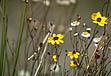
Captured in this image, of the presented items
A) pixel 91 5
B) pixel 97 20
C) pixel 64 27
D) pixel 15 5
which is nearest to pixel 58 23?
pixel 64 27

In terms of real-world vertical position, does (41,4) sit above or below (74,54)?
above

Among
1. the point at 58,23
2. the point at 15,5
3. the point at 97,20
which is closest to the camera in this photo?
the point at 97,20

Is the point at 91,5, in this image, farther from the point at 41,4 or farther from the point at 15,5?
the point at 15,5

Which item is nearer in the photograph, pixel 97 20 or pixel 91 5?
Result: pixel 97 20

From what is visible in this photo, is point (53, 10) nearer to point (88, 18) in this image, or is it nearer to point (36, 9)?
point (36, 9)

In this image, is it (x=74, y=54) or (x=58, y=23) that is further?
(x=58, y=23)

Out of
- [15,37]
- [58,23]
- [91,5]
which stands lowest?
[15,37]

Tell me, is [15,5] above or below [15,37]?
above

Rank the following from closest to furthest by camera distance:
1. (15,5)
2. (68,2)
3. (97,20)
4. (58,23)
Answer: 1. (97,20)
2. (68,2)
3. (58,23)
4. (15,5)

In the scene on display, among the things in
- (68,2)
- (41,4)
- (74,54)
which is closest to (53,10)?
(41,4)
